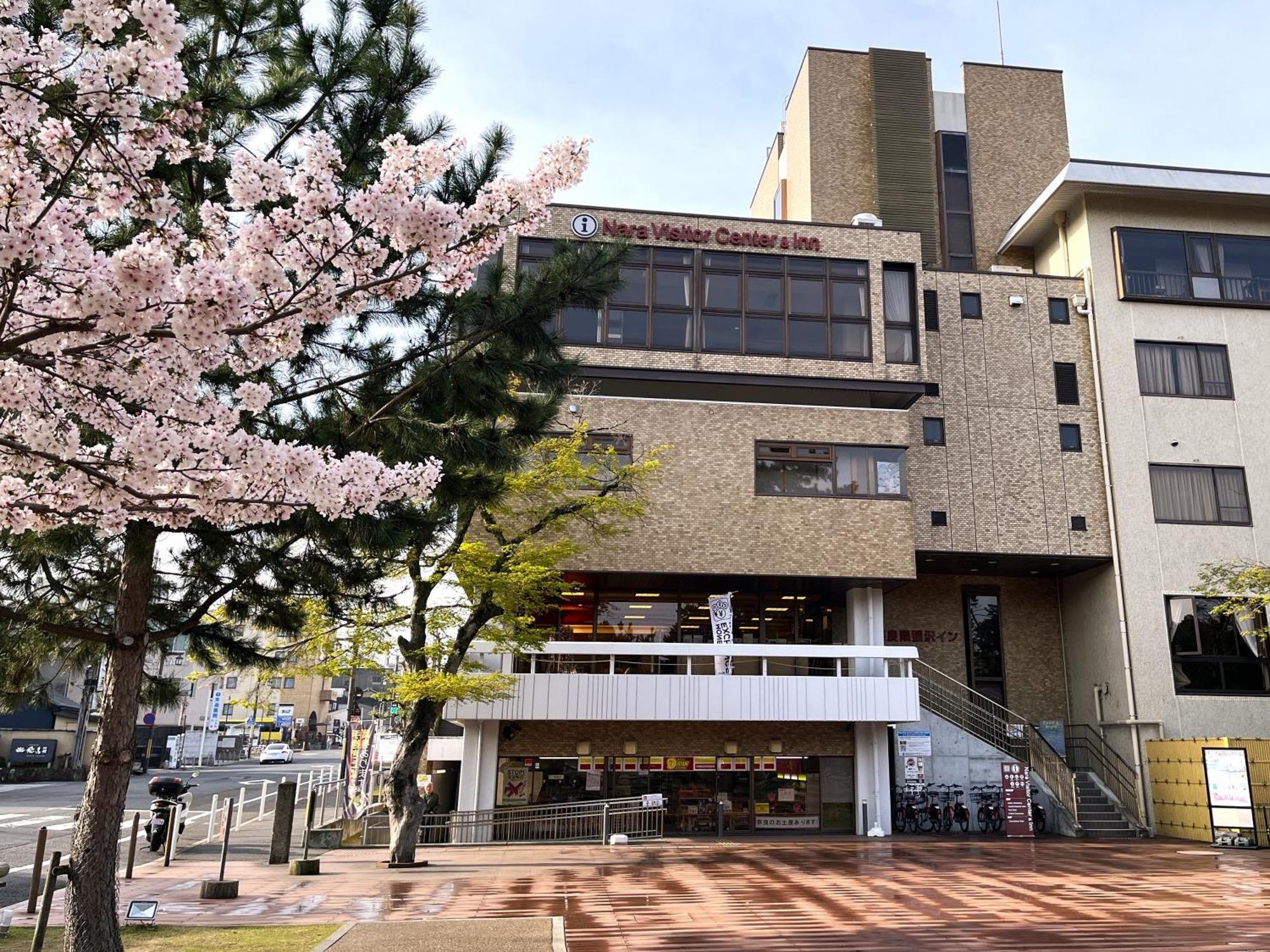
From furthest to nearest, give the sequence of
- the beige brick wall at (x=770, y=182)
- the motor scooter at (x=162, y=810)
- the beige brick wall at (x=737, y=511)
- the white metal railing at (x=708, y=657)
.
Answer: the beige brick wall at (x=770, y=182) → the beige brick wall at (x=737, y=511) → the white metal railing at (x=708, y=657) → the motor scooter at (x=162, y=810)

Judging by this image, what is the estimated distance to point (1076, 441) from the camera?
23656mm

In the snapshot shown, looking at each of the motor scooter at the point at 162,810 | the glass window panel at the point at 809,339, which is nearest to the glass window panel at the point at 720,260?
the glass window panel at the point at 809,339

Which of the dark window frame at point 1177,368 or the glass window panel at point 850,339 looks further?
the dark window frame at point 1177,368

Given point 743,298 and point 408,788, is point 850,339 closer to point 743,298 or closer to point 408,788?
point 743,298

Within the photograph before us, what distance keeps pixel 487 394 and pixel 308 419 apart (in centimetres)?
192

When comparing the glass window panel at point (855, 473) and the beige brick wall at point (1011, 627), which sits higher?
the glass window panel at point (855, 473)

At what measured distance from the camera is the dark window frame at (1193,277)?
2381 centimetres

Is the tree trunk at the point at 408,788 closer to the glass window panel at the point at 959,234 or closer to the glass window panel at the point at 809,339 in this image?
the glass window panel at the point at 809,339

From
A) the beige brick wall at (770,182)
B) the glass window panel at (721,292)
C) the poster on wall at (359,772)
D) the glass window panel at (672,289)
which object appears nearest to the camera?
the poster on wall at (359,772)

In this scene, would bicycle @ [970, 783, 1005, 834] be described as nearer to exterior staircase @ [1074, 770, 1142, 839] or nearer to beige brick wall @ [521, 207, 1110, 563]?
exterior staircase @ [1074, 770, 1142, 839]

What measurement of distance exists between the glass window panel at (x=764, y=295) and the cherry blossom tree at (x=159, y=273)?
51.0ft

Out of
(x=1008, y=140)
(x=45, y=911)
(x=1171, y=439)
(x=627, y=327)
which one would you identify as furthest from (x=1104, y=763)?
(x=45, y=911)

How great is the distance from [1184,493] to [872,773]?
10392 mm

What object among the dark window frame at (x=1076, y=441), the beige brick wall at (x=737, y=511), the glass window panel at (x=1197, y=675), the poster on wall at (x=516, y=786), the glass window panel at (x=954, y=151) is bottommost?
the poster on wall at (x=516, y=786)
